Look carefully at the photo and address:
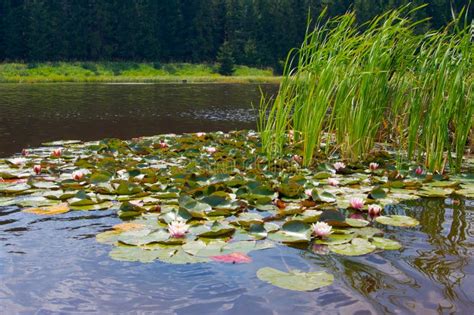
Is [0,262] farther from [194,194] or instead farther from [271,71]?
[271,71]

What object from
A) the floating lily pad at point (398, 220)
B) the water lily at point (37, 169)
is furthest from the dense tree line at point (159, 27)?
the floating lily pad at point (398, 220)

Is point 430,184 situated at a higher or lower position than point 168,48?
lower

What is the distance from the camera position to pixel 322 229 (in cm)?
288

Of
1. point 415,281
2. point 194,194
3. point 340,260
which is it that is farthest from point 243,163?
point 415,281

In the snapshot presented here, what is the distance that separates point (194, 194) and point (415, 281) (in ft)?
6.54

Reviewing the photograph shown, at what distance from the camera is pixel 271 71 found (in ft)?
181

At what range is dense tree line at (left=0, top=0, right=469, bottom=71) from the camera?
48.3 meters

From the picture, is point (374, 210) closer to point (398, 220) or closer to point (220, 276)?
point (398, 220)

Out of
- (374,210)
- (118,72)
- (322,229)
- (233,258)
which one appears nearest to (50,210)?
(233,258)

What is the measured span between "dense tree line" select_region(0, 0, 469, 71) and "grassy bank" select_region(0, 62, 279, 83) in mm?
3793

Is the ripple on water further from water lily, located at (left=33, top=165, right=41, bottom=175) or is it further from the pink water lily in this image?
water lily, located at (left=33, top=165, right=41, bottom=175)

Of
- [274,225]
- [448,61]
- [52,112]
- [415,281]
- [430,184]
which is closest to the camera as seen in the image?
[415,281]

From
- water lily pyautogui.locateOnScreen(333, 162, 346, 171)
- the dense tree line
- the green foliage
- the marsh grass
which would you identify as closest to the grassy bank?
the green foliage

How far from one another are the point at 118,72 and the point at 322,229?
46.0 meters
